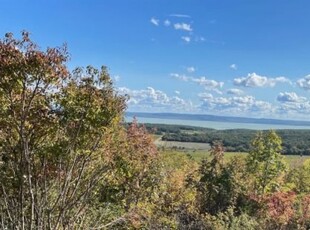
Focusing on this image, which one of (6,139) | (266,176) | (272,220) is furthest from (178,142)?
(6,139)

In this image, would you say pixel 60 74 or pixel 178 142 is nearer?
pixel 60 74

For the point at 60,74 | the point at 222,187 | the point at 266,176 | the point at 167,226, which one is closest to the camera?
the point at 60,74

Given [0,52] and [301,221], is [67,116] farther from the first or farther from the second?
[301,221]

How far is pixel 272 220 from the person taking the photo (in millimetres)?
21375

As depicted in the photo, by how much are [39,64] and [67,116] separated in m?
1.54

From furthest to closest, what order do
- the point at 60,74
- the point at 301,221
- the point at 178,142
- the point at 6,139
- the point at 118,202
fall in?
the point at 178,142
the point at 301,221
the point at 118,202
the point at 6,139
the point at 60,74

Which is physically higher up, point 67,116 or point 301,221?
point 67,116

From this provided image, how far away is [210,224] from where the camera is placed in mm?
17625

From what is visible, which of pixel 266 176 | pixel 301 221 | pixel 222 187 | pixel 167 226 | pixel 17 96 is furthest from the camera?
pixel 266 176

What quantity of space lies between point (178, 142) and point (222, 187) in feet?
215

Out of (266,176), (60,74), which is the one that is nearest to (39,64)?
(60,74)

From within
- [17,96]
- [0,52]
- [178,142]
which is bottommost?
[178,142]

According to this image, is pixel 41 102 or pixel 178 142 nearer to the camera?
pixel 41 102

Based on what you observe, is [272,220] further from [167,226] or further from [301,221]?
[167,226]
